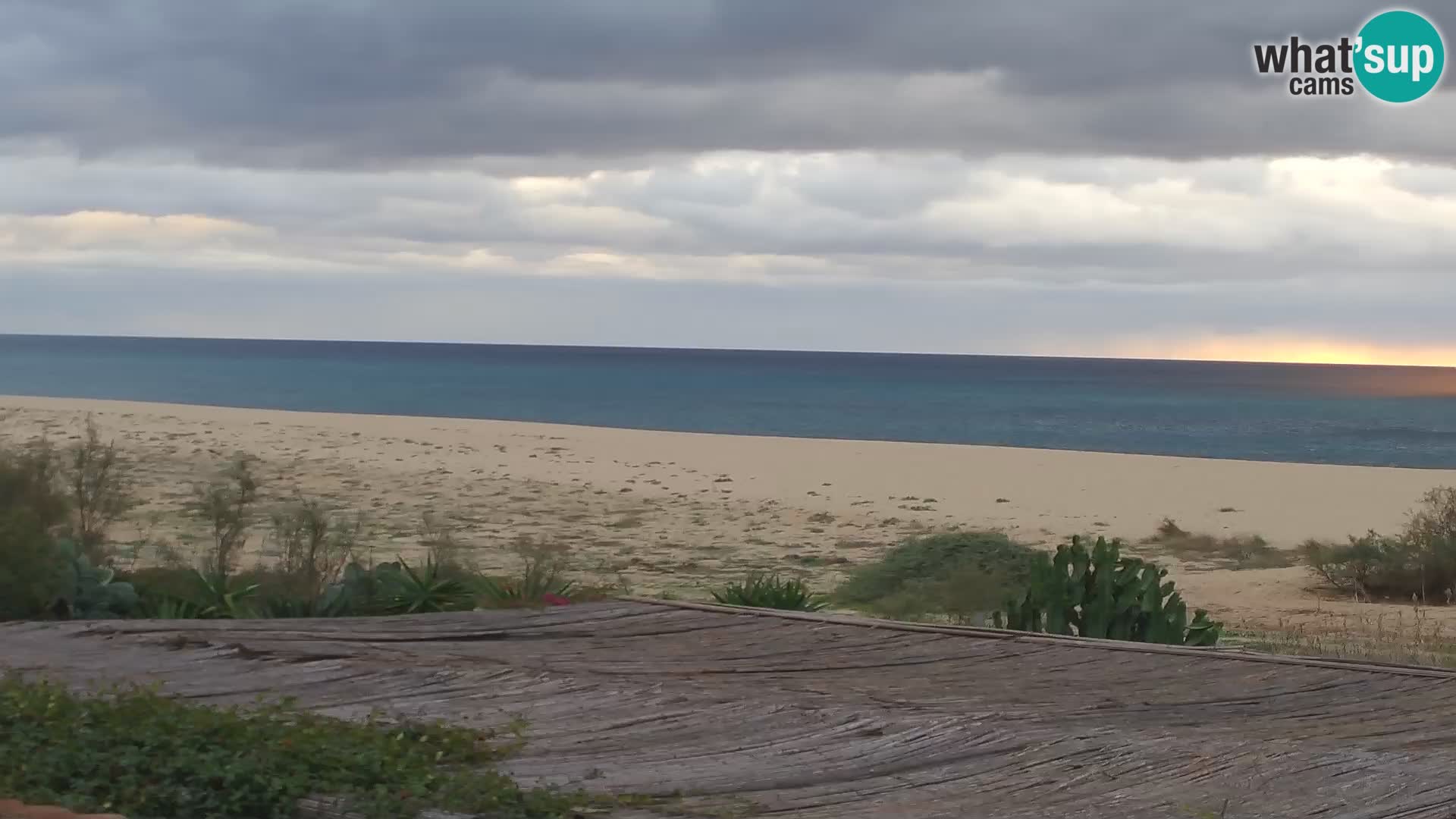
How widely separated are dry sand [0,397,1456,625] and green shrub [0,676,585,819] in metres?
8.42

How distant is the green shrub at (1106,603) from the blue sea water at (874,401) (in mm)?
40211

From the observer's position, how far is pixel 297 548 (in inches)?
445

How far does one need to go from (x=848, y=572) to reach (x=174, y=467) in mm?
14482

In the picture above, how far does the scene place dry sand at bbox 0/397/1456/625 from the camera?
1678 cm

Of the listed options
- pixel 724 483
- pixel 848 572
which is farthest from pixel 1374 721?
pixel 724 483

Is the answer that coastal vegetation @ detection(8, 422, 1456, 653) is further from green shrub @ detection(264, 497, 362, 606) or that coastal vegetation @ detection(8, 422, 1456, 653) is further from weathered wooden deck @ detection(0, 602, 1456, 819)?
weathered wooden deck @ detection(0, 602, 1456, 819)

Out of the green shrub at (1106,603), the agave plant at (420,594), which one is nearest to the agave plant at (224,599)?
the agave plant at (420,594)

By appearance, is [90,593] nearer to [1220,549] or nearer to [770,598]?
[770,598]

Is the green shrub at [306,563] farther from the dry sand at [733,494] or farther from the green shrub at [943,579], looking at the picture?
the green shrub at [943,579]

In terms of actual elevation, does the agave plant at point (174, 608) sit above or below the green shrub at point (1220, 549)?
above

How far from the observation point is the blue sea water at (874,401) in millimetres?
57969

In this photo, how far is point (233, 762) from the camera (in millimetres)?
4941

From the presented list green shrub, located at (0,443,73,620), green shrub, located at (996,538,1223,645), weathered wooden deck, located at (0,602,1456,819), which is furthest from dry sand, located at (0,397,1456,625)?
weathered wooden deck, located at (0,602,1456,819)

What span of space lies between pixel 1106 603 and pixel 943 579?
4338 mm
